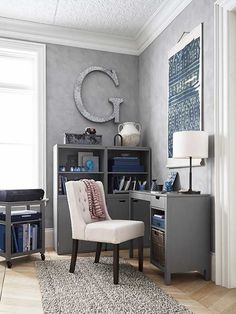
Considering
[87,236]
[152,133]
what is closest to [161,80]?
[152,133]

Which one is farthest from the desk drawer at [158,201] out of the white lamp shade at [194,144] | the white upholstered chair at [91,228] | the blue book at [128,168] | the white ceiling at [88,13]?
the white ceiling at [88,13]

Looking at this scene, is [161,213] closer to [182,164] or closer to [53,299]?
[182,164]

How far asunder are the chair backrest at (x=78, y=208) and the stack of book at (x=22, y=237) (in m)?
0.66

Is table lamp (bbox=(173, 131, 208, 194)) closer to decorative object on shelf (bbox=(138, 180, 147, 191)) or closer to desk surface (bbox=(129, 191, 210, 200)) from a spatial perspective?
desk surface (bbox=(129, 191, 210, 200))

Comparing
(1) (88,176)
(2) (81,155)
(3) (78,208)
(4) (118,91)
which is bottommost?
(3) (78,208)

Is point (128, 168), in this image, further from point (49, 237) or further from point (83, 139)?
point (49, 237)

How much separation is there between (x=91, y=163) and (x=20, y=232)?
1247mm

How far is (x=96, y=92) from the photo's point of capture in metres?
4.64

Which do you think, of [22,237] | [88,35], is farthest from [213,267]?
[88,35]

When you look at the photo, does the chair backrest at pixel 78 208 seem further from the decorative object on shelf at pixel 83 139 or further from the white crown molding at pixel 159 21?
the white crown molding at pixel 159 21

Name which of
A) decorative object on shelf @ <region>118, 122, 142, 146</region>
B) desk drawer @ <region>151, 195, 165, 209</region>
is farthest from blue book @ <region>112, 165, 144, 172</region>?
desk drawer @ <region>151, 195, 165, 209</region>

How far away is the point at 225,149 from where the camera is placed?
9.33 feet

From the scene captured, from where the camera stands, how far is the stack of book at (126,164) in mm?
4289

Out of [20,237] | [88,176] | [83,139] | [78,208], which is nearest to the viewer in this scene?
[78,208]
